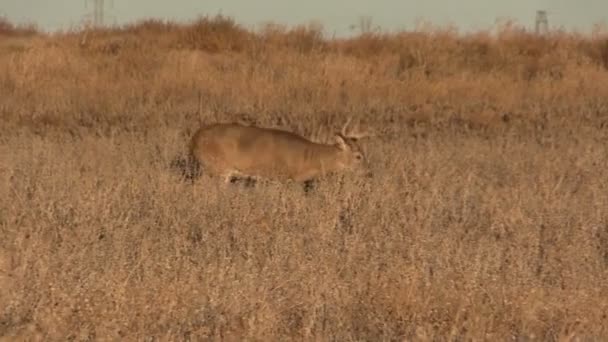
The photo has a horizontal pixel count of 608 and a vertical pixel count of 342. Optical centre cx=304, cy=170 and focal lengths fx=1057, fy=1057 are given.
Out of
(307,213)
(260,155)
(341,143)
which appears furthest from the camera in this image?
(341,143)

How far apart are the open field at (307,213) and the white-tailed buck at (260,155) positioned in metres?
0.44

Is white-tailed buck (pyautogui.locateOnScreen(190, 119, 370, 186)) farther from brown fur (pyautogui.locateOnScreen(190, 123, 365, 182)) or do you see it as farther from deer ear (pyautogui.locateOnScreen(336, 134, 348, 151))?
deer ear (pyautogui.locateOnScreen(336, 134, 348, 151))

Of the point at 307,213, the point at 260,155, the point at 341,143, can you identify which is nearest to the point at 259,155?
the point at 260,155

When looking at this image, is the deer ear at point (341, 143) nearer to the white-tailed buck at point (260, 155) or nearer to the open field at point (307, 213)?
the white-tailed buck at point (260, 155)

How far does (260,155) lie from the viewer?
11.9m

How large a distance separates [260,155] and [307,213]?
338cm

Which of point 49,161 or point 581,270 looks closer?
point 581,270

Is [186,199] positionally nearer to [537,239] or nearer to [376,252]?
[376,252]

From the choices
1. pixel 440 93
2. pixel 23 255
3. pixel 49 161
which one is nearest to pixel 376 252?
pixel 23 255

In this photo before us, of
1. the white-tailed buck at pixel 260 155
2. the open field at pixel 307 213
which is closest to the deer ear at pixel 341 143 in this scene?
the white-tailed buck at pixel 260 155

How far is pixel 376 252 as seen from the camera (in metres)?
7.16

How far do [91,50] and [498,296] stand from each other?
16502mm

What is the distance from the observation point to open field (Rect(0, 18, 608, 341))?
18.2 feet

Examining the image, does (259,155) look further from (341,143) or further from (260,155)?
(341,143)
